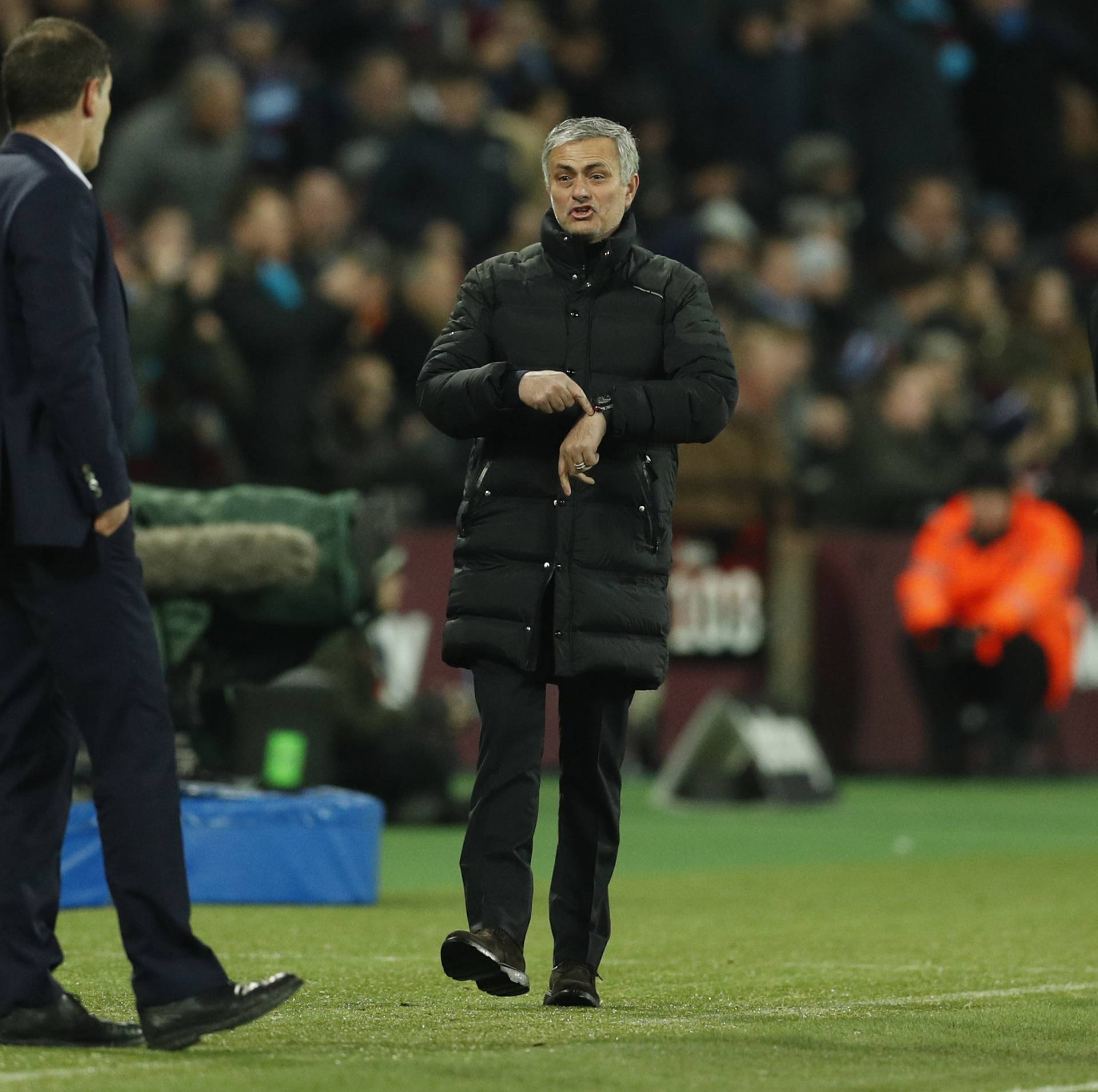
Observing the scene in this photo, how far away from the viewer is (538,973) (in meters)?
6.78

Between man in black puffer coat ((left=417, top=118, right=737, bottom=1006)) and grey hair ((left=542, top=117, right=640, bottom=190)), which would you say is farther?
grey hair ((left=542, top=117, right=640, bottom=190))

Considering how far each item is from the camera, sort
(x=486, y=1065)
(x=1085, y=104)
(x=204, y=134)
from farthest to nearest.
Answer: (x=1085, y=104)
(x=204, y=134)
(x=486, y=1065)

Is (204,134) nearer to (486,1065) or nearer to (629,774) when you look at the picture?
(629,774)

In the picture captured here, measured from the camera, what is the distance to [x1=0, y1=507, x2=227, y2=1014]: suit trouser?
5.07 m

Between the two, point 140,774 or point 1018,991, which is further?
point 1018,991

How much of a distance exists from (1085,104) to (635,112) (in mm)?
5227

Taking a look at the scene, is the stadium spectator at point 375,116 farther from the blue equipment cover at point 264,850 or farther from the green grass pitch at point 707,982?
the blue equipment cover at point 264,850

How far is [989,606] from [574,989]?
1024 cm

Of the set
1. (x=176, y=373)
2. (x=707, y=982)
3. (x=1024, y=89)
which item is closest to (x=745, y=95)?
(x=1024, y=89)

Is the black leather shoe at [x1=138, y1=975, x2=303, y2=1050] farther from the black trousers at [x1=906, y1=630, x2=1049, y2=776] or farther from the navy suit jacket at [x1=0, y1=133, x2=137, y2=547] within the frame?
the black trousers at [x1=906, y1=630, x2=1049, y2=776]

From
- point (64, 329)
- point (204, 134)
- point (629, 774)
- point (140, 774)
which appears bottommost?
point (629, 774)

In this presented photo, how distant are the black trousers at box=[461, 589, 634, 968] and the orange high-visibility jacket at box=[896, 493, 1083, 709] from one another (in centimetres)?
975

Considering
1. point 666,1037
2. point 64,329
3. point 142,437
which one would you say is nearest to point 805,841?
point 142,437

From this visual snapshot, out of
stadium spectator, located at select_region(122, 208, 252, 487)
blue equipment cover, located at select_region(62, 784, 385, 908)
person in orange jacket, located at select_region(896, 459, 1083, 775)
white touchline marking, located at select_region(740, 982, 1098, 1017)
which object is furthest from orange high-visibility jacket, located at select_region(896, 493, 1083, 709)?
white touchline marking, located at select_region(740, 982, 1098, 1017)
